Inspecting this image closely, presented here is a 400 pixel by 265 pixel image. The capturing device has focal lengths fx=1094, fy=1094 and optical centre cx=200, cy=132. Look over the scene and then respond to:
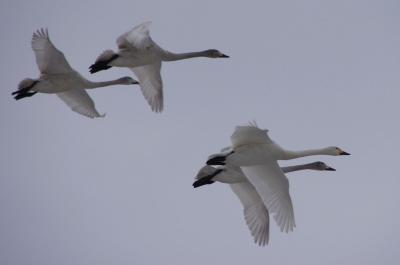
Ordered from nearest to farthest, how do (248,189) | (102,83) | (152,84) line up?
(248,189), (102,83), (152,84)

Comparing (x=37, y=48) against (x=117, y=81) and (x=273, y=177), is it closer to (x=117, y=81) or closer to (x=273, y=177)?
(x=117, y=81)

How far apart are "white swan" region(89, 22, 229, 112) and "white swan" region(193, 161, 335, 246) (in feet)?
10.4

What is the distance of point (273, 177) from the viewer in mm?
27297

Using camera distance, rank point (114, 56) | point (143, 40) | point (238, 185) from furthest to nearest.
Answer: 1. point (238, 185)
2. point (114, 56)
3. point (143, 40)

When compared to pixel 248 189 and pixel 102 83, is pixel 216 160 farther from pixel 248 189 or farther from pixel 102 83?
pixel 102 83

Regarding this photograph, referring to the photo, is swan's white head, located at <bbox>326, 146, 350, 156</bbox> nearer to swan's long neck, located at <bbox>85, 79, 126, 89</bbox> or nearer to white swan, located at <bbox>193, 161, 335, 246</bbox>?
white swan, located at <bbox>193, 161, 335, 246</bbox>

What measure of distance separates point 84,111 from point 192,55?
12.0 feet

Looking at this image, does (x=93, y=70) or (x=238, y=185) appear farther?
(x=238, y=185)

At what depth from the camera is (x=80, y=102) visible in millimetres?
31422

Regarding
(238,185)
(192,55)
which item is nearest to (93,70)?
(192,55)

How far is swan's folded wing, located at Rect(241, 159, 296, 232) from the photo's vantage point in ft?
89.3

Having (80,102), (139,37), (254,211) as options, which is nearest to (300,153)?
(254,211)

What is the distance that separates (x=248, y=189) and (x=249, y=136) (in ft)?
13.9

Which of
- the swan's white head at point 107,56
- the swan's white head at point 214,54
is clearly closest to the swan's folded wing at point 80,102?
the swan's white head at point 107,56
